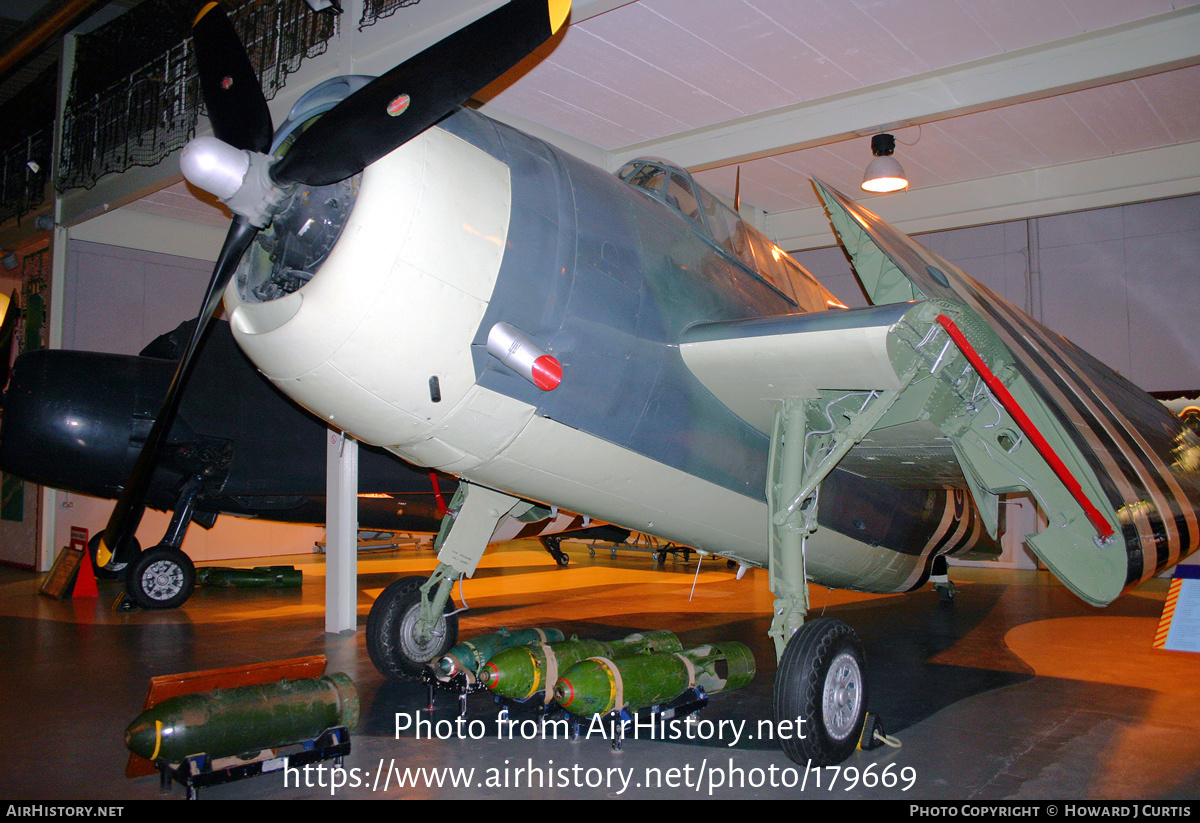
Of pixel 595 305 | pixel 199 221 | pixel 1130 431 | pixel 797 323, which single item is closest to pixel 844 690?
pixel 797 323

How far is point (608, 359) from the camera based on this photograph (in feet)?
13.0

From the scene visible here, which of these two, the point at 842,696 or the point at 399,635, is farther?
the point at 399,635

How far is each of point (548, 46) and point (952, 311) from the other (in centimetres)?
460

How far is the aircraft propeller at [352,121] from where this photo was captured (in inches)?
124

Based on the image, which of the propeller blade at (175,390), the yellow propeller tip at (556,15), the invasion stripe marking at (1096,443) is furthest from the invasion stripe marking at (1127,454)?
the propeller blade at (175,390)

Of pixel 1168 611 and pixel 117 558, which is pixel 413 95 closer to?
pixel 1168 611

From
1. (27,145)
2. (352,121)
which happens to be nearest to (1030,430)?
(352,121)

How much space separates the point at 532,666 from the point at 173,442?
19.9 ft

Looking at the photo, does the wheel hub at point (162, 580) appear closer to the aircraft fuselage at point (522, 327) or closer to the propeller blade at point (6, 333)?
the propeller blade at point (6, 333)

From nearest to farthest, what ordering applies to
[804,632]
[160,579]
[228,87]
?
[228,87]
[804,632]
[160,579]

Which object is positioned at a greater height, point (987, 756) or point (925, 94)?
Result: point (925, 94)

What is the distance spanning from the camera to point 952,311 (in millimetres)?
4051

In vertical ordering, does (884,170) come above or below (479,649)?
above
